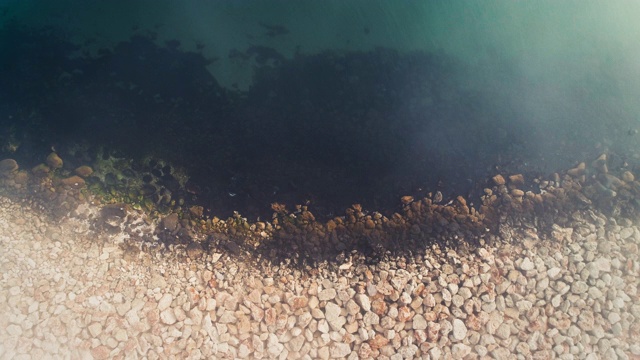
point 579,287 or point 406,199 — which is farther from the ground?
point 579,287

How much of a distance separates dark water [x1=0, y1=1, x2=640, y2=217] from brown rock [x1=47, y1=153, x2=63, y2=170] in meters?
0.19

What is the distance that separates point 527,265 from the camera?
7.59 metres

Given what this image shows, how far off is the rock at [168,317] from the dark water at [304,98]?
235cm

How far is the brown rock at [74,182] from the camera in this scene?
7.89m

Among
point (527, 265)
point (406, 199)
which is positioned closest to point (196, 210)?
point (406, 199)

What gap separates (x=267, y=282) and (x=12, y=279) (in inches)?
196

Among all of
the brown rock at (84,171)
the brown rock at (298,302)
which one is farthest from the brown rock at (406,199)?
the brown rock at (84,171)

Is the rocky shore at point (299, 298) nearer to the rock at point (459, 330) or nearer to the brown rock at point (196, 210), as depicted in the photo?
the rock at point (459, 330)

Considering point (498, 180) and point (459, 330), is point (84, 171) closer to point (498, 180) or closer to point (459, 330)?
point (459, 330)

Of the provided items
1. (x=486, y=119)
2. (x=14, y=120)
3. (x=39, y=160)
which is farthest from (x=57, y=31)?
(x=486, y=119)

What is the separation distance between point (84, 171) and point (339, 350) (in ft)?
22.4

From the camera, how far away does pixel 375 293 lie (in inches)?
288

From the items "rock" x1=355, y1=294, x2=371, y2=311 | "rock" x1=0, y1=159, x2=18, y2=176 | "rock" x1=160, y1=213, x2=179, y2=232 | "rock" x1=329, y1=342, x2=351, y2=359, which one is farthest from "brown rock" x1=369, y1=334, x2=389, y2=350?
"rock" x1=0, y1=159, x2=18, y2=176

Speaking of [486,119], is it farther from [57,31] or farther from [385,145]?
[57,31]
